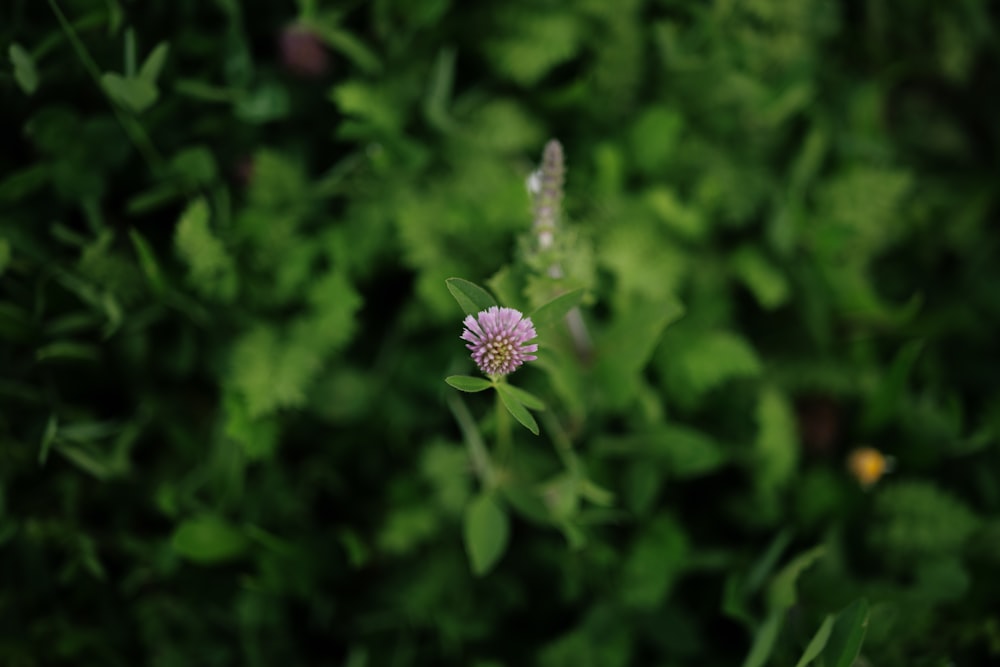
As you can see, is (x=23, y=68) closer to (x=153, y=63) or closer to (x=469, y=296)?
(x=153, y=63)

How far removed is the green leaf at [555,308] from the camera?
75cm

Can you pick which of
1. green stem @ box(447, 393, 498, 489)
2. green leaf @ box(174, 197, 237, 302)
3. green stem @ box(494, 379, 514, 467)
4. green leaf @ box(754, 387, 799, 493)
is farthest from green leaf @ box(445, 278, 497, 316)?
green leaf @ box(754, 387, 799, 493)

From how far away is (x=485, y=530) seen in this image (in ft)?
3.43

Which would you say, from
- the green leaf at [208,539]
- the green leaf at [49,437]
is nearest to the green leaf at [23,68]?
the green leaf at [49,437]

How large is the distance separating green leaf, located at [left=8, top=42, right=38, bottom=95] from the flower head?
82cm

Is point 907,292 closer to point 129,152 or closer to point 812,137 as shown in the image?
point 812,137

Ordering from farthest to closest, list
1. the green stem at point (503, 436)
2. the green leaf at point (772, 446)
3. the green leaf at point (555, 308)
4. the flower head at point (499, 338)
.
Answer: the green leaf at point (772, 446) → the green stem at point (503, 436) → the green leaf at point (555, 308) → the flower head at point (499, 338)

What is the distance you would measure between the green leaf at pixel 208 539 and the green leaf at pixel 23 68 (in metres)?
0.66

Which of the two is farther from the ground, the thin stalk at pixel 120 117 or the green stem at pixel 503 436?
the thin stalk at pixel 120 117

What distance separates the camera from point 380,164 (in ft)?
3.92

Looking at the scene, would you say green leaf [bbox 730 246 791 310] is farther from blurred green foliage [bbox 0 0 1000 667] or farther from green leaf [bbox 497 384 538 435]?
green leaf [bbox 497 384 538 435]

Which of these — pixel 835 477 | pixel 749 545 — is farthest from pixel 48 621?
pixel 835 477

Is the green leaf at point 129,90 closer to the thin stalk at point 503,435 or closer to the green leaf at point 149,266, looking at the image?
the green leaf at point 149,266

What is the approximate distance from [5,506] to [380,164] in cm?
79
